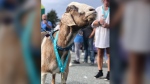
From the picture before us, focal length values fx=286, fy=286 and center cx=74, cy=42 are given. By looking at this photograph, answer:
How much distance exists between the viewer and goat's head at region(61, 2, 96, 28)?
3.08 m

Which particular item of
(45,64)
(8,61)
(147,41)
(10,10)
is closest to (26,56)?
(8,61)

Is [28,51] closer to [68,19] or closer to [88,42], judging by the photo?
[68,19]

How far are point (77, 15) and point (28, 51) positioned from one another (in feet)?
7.31

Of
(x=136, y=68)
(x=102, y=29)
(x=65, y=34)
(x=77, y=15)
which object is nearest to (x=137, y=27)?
(x=136, y=68)

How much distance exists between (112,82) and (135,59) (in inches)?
4.5

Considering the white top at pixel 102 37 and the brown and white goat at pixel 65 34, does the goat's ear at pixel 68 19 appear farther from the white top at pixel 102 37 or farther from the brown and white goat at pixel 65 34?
the white top at pixel 102 37

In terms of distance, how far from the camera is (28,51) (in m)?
1.04

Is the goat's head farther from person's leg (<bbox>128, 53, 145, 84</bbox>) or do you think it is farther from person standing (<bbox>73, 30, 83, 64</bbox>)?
person standing (<bbox>73, 30, 83, 64</bbox>)

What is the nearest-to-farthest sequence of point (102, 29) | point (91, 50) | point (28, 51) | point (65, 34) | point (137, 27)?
point (137, 27) → point (28, 51) → point (65, 34) → point (102, 29) → point (91, 50)

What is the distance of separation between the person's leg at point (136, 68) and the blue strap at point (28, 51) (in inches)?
13.8

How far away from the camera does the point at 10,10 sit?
105 cm

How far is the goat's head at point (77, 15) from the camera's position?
3082mm

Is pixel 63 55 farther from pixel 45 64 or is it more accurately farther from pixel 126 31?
pixel 126 31

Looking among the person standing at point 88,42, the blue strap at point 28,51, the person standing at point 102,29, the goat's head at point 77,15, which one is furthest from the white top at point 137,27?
the person standing at point 88,42
